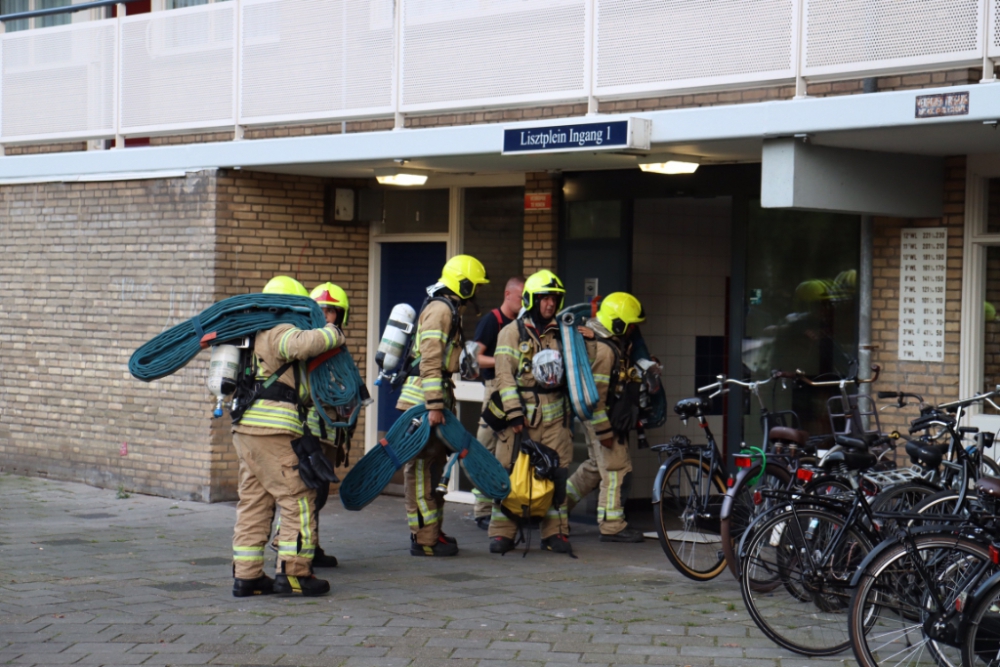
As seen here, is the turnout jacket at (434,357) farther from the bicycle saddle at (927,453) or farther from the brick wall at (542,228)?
the bicycle saddle at (927,453)

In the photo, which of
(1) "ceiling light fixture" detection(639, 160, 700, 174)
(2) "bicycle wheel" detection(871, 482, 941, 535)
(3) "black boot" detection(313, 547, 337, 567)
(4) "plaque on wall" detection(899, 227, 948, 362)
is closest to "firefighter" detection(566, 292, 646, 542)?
(1) "ceiling light fixture" detection(639, 160, 700, 174)

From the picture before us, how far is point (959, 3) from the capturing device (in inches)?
290

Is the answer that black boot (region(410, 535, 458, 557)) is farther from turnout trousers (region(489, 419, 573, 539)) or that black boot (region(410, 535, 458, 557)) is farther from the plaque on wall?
the plaque on wall

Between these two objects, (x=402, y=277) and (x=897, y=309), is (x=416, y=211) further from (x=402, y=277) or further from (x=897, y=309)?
(x=897, y=309)

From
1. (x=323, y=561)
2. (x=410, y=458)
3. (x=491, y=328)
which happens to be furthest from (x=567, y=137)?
(x=323, y=561)

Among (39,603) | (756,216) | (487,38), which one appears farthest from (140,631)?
(756,216)

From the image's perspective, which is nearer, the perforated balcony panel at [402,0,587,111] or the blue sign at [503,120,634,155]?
the blue sign at [503,120,634,155]

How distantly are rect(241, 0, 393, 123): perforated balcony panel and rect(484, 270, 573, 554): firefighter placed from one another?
2.09 m

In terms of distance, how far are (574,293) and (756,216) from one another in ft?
5.69

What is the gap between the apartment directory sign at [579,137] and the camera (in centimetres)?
858

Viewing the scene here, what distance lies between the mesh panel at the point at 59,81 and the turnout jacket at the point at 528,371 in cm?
499

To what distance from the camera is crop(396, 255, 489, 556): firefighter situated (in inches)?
347

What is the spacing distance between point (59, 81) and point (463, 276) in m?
5.74

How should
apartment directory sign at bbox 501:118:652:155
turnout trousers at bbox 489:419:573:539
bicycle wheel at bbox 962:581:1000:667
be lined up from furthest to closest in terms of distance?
turnout trousers at bbox 489:419:573:539, apartment directory sign at bbox 501:118:652:155, bicycle wheel at bbox 962:581:1000:667
